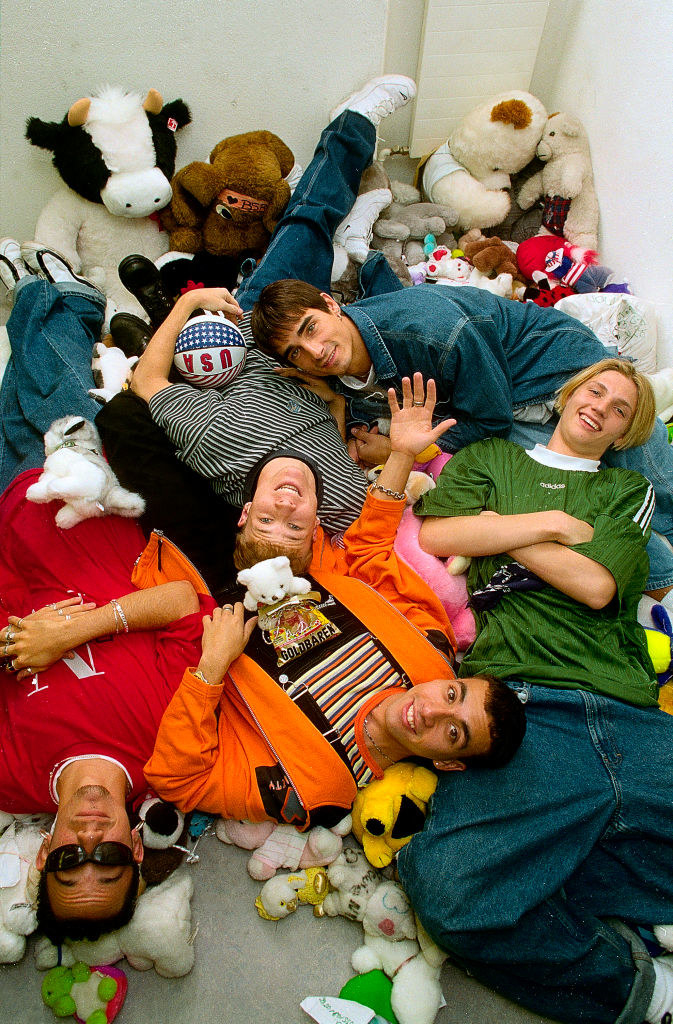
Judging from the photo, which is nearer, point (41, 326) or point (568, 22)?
point (41, 326)

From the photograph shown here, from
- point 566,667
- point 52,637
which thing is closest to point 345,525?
point 566,667

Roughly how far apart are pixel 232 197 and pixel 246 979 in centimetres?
231

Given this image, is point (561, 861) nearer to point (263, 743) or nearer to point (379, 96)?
point (263, 743)

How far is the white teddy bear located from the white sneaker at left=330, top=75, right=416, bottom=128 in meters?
0.30

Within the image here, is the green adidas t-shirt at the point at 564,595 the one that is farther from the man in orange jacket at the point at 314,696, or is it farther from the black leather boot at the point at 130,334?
the black leather boot at the point at 130,334

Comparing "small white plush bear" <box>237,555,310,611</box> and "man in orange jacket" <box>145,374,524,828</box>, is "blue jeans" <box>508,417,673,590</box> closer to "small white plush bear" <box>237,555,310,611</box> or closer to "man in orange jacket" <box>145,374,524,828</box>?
"man in orange jacket" <box>145,374,524,828</box>

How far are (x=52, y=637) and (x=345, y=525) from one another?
0.83 metres

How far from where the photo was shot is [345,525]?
1.81 m

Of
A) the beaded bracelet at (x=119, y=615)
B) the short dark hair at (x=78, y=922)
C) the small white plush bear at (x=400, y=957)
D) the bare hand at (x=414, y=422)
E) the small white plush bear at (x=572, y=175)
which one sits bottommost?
the small white plush bear at (x=400, y=957)

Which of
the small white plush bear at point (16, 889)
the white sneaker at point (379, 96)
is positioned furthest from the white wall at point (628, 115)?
the small white plush bear at point (16, 889)

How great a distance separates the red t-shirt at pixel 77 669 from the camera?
4.69ft

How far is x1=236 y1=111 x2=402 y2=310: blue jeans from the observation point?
2094 mm

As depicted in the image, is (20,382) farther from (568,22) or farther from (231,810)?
(568,22)

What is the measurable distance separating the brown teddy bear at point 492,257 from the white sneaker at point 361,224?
39cm
